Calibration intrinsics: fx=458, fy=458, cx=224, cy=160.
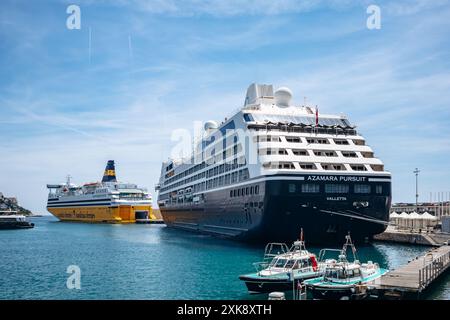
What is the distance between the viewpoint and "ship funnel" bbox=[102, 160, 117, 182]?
6580 inches

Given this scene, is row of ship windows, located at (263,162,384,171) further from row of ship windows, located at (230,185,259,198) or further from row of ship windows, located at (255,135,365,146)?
row of ship windows, located at (255,135,365,146)

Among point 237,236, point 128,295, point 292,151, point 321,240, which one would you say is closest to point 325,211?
point 321,240

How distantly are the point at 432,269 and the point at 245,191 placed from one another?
2380cm

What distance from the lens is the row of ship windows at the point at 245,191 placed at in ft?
158

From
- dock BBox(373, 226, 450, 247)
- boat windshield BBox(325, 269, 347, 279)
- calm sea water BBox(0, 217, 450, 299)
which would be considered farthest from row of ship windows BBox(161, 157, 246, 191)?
boat windshield BBox(325, 269, 347, 279)

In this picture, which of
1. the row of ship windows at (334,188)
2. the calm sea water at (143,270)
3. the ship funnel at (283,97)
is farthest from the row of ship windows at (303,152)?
the ship funnel at (283,97)

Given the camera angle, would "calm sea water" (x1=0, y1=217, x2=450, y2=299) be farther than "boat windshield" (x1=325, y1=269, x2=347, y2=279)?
Yes

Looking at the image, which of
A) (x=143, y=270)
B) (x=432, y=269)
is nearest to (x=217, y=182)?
(x=143, y=270)

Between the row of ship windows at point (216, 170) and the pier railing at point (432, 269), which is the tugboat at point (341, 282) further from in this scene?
the row of ship windows at point (216, 170)

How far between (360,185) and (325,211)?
4.69 meters

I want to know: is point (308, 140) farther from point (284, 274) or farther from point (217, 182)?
point (284, 274)

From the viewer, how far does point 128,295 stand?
2916 cm

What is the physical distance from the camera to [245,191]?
2031 inches

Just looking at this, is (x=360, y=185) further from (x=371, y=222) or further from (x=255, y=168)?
(x=255, y=168)
